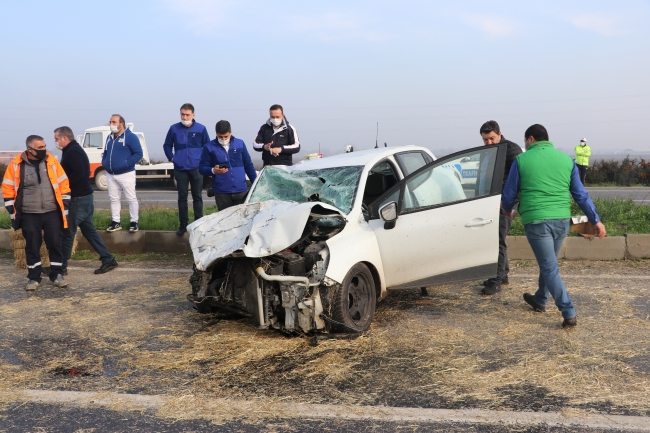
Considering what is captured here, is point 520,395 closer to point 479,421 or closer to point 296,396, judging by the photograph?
point 479,421

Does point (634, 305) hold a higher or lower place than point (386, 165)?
lower

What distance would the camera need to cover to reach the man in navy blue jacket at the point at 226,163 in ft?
29.1

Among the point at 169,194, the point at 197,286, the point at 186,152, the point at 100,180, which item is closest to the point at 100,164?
→ the point at 100,180

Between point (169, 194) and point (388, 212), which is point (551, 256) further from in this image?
point (169, 194)

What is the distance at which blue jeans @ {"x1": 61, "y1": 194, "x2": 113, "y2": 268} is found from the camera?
8656mm

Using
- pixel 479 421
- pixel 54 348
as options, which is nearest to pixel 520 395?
pixel 479 421

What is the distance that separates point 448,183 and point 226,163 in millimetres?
3619

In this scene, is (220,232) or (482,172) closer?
(220,232)

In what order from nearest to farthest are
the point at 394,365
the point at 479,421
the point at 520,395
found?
the point at 479,421, the point at 520,395, the point at 394,365

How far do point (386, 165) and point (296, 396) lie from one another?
10.9 ft

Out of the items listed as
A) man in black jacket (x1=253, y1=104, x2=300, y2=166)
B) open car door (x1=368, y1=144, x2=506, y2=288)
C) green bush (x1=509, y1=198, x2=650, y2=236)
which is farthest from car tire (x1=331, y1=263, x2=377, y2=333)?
green bush (x1=509, y1=198, x2=650, y2=236)

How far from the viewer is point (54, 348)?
560 cm

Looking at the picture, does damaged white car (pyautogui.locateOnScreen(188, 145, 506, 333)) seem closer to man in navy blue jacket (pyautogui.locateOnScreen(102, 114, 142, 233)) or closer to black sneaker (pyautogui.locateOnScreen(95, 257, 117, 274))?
black sneaker (pyautogui.locateOnScreen(95, 257, 117, 274))

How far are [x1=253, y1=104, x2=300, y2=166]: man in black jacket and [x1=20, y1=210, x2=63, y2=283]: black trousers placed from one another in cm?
307
